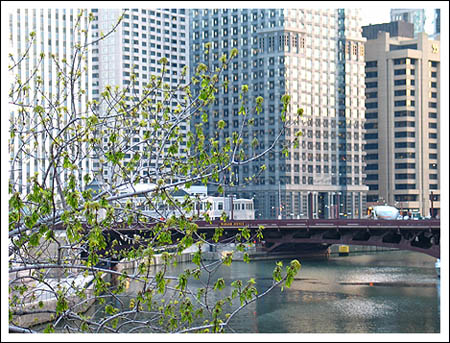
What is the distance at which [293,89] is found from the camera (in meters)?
189

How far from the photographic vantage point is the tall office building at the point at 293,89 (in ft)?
619

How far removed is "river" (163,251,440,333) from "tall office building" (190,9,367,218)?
76046 mm

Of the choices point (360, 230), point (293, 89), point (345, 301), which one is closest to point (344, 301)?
point (345, 301)

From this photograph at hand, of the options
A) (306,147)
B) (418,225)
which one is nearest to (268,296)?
(418,225)

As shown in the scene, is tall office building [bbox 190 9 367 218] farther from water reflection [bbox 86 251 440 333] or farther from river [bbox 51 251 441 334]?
water reflection [bbox 86 251 440 333]

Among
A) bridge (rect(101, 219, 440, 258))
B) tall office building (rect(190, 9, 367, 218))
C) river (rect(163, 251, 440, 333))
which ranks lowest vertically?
river (rect(163, 251, 440, 333))

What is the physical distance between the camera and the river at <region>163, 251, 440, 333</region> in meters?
59.3

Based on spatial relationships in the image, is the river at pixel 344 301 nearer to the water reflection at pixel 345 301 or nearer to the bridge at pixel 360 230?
the water reflection at pixel 345 301

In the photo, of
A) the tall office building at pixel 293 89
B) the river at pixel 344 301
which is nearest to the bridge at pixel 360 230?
the river at pixel 344 301

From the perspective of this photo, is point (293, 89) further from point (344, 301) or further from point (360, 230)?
point (344, 301)

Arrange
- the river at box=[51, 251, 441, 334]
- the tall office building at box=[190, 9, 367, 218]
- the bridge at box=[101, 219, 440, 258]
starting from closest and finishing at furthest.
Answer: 1. the river at box=[51, 251, 441, 334]
2. the bridge at box=[101, 219, 440, 258]
3. the tall office building at box=[190, 9, 367, 218]

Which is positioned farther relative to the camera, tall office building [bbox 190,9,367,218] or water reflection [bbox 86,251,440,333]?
tall office building [bbox 190,9,367,218]

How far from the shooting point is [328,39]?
650ft

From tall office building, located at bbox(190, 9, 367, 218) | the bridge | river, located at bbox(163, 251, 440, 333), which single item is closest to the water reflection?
river, located at bbox(163, 251, 440, 333)
